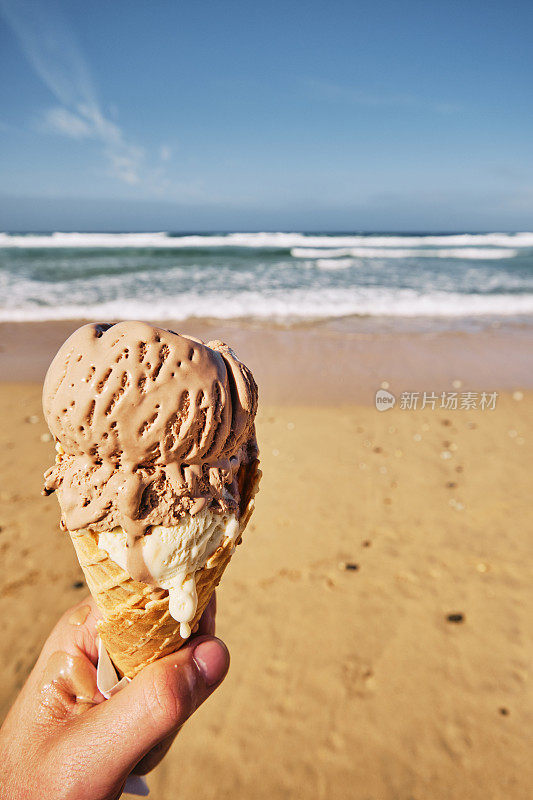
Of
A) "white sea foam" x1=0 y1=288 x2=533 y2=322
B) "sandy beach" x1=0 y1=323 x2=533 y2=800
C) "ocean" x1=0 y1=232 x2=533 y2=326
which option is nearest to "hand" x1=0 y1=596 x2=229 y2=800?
"sandy beach" x1=0 y1=323 x2=533 y2=800

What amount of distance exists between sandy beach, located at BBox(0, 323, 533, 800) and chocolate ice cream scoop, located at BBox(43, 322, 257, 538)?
2001 mm

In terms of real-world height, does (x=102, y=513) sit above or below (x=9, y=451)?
above

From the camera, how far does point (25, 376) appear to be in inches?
269

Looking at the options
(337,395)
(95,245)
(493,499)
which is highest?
(95,245)

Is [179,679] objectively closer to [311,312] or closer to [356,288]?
[311,312]

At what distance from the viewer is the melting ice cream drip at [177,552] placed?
1.61 meters

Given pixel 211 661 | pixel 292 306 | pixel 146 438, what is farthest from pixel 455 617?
pixel 292 306

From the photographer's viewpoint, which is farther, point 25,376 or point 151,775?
point 25,376

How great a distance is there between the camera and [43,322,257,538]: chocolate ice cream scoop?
152 cm

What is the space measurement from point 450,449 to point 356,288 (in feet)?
33.8

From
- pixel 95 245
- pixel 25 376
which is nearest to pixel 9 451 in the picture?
pixel 25 376

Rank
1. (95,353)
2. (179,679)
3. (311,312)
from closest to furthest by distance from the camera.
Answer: (95,353) < (179,679) < (311,312)

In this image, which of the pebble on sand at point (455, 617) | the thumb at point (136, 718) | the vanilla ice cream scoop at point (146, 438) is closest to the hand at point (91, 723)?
the thumb at point (136, 718)

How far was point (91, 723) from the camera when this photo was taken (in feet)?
5.52
